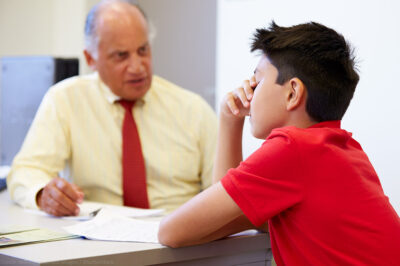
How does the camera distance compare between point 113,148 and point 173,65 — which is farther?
point 173,65

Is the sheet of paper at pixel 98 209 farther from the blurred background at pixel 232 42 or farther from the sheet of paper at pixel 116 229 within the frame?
the blurred background at pixel 232 42

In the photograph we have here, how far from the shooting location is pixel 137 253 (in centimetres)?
115

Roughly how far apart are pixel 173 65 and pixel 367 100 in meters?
2.06

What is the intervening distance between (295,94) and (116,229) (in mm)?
537

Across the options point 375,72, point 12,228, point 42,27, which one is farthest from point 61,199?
point 42,27

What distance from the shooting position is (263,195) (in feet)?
3.36

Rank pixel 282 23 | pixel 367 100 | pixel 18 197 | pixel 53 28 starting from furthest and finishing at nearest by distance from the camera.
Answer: pixel 53 28
pixel 282 23
pixel 18 197
pixel 367 100

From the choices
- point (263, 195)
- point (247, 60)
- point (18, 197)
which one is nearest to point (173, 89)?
point (247, 60)

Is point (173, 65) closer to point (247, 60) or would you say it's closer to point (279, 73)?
point (247, 60)

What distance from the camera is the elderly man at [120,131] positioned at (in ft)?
6.57

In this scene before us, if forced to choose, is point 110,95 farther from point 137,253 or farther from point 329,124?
point 329,124

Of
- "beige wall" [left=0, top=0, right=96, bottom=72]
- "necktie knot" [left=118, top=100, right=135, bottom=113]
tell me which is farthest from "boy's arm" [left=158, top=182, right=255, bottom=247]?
"beige wall" [left=0, top=0, right=96, bottom=72]

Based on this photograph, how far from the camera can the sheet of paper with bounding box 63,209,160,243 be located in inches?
48.8

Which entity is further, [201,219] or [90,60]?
[90,60]
